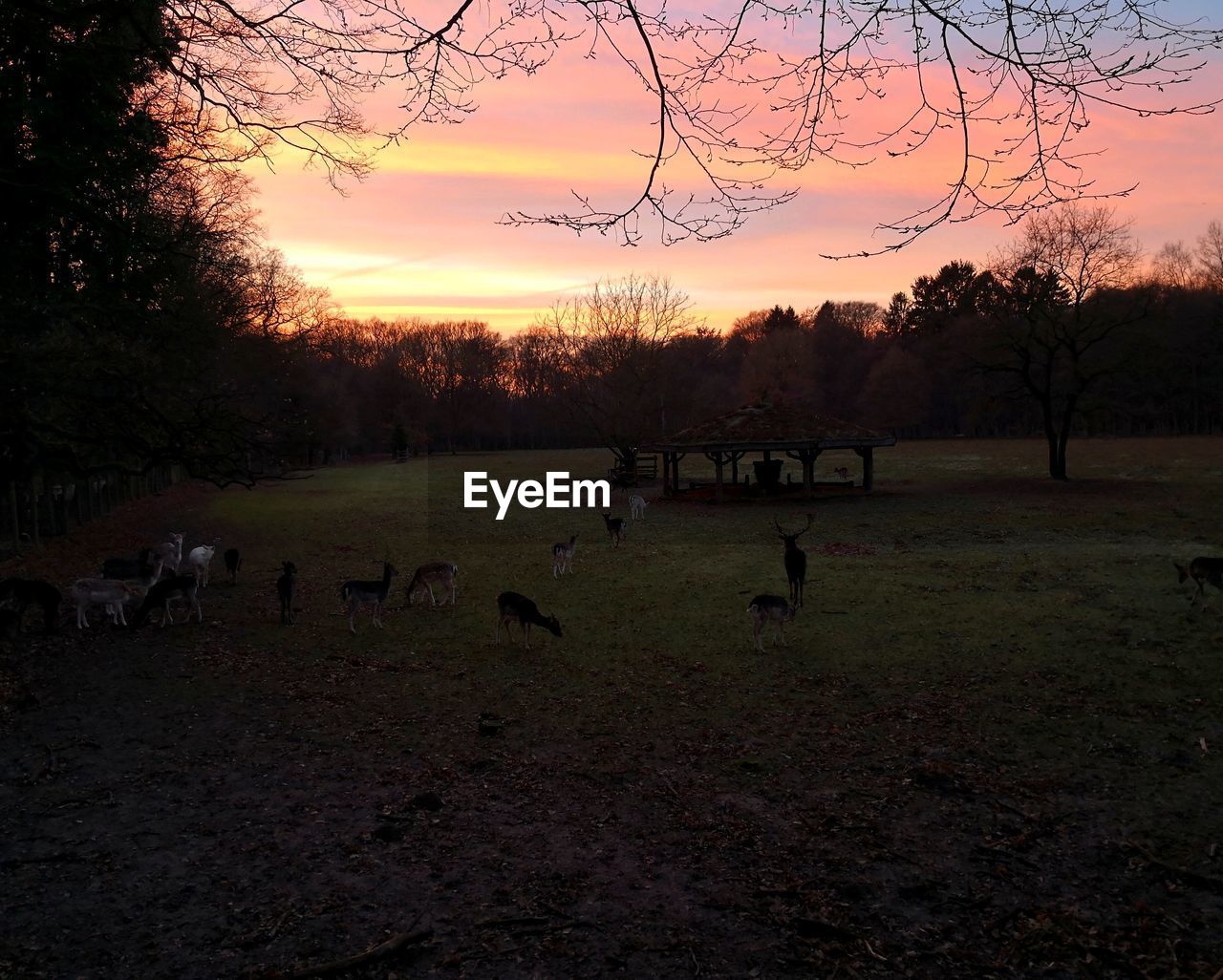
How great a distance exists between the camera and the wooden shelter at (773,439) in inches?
1339

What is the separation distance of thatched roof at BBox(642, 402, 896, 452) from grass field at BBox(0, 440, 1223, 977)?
17623 millimetres

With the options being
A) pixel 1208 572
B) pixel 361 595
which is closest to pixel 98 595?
pixel 361 595

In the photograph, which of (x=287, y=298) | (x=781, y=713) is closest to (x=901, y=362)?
(x=287, y=298)

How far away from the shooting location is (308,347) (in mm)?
58844

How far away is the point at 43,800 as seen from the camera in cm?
704

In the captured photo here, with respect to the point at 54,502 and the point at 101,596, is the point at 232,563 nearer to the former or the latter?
the point at 101,596

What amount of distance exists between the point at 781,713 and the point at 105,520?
2788 centimetres

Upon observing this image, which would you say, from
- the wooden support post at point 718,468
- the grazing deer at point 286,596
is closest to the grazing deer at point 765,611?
the grazing deer at point 286,596

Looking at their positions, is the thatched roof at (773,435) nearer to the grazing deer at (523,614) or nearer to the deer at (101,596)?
the grazing deer at (523,614)

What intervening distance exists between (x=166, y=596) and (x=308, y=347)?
49.6m

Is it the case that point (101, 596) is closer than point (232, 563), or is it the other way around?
point (101, 596)

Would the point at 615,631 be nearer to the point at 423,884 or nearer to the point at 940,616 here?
the point at 940,616

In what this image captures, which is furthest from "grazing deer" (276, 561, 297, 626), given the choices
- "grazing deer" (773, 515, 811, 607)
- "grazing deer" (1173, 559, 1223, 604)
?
"grazing deer" (1173, 559, 1223, 604)

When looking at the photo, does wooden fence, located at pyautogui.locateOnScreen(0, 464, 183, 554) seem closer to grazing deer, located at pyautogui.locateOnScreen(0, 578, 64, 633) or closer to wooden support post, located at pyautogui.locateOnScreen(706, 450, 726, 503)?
grazing deer, located at pyautogui.locateOnScreen(0, 578, 64, 633)
